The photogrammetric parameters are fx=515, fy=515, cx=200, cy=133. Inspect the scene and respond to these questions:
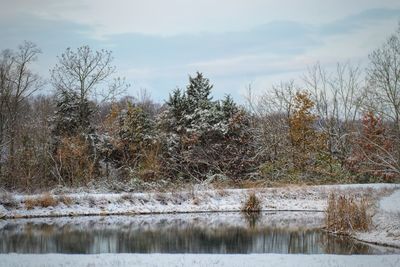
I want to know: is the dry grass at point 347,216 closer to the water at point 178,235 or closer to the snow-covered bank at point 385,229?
the snow-covered bank at point 385,229

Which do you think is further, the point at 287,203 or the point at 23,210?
the point at 287,203

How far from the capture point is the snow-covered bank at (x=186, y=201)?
98.7 ft

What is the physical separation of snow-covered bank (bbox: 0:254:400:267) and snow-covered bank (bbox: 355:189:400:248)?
379cm

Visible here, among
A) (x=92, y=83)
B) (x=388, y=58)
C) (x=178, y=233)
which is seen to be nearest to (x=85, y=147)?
(x=92, y=83)

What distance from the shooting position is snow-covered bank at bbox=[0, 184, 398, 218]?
3009 cm

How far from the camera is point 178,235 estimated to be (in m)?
24.0

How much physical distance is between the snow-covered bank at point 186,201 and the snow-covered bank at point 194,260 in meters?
13.3

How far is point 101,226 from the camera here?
87.5ft

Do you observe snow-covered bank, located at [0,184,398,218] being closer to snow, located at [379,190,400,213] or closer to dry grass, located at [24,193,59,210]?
dry grass, located at [24,193,59,210]

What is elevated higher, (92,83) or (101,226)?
Answer: (92,83)

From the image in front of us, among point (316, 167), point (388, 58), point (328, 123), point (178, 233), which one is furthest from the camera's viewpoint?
point (328, 123)

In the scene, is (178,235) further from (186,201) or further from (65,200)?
(65,200)

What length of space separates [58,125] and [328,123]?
87.7 feet

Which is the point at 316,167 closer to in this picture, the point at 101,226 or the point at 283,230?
the point at 283,230
